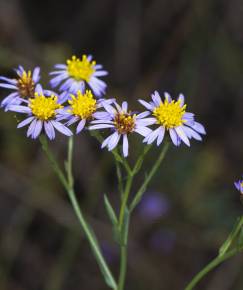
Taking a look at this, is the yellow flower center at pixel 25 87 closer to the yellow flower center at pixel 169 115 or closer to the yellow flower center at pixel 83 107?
the yellow flower center at pixel 83 107

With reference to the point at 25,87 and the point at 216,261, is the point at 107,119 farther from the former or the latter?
the point at 216,261

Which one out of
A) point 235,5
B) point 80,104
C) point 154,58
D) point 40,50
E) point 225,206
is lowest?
point 80,104

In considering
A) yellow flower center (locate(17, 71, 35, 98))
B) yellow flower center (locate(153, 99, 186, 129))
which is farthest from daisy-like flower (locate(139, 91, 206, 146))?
yellow flower center (locate(17, 71, 35, 98))

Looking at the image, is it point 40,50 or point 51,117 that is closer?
point 51,117

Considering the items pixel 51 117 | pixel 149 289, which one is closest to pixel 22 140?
pixel 149 289

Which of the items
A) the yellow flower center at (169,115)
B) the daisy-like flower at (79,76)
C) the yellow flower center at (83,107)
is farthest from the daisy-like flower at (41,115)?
the yellow flower center at (169,115)

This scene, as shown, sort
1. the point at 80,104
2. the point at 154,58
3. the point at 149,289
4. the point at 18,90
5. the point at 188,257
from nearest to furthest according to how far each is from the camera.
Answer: the point at 80,104
the point at 18,90
the point at 149,289
the point at 188,257
the point at 154,58

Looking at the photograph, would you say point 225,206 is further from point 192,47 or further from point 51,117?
point 51,117

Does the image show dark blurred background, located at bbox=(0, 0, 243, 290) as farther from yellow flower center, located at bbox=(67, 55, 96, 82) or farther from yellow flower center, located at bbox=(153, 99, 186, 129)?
yellow flower center, located at bbox=(153, 99, 186, 129)
